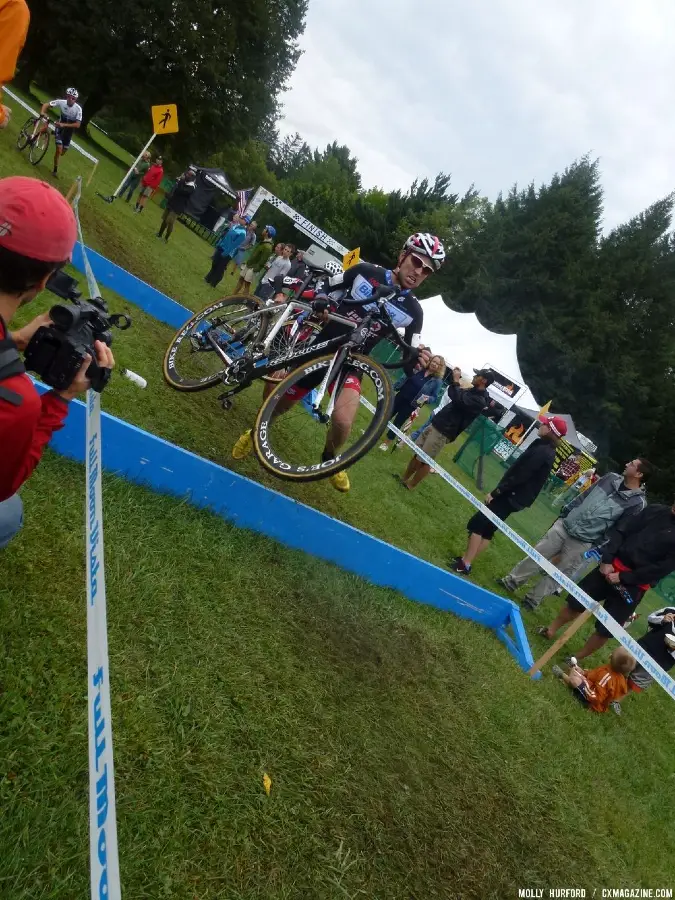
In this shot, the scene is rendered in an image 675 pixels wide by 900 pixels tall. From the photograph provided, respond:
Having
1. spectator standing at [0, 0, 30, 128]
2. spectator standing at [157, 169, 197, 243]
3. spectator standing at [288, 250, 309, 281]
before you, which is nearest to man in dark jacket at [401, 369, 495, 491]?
spectator standing at [288, 250, 309, 281]

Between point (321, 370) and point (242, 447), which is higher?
point (321, 370)

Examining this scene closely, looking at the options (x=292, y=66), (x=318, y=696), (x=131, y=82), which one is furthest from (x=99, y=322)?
(x=292, y=66)

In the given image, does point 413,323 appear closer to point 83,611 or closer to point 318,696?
point 318,696

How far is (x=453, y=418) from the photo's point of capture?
10922 millimetres

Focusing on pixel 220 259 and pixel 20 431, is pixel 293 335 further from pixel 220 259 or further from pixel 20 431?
pixel 220 259

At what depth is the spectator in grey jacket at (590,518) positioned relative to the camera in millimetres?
7965

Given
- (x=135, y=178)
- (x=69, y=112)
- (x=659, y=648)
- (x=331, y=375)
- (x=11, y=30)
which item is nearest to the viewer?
(x=11, y=30)

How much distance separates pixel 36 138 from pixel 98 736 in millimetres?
16127

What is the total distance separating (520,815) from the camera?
4160mm

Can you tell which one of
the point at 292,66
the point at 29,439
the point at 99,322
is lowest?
the point at 29,439

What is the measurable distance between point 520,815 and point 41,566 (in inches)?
145

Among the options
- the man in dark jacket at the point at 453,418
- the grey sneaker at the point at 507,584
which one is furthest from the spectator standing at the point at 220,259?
the grey sneaker at the point at 507,584

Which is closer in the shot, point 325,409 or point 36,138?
point 325,409

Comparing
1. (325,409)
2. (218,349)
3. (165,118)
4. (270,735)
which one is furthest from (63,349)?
(165,118)
